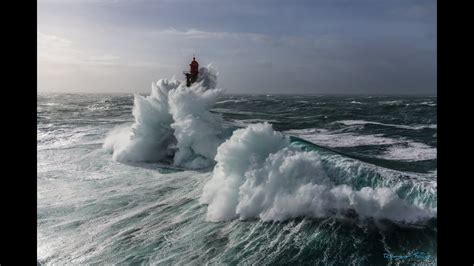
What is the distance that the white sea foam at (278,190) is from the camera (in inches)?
273

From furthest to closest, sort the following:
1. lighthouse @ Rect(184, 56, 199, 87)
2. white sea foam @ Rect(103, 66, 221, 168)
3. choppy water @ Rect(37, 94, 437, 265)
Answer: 1. lighthouse @ Rect(184, 56, 199, 87)
2. white sea foam @ Rect(103, 66, 221, 168)
3. choppy water @ Rect(37, 94, 437, 265)

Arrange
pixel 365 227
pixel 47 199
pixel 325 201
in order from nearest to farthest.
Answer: pixel 365 227 < pixel 325 201 < pixel 47 199

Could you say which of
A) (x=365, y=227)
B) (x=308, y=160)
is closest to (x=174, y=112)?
(x=308, y=160)

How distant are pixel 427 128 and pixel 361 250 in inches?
619

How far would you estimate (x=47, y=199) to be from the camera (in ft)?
31.0

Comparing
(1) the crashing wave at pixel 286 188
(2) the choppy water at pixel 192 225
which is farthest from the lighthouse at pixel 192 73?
(1) the crashing wave at pixel 286 188

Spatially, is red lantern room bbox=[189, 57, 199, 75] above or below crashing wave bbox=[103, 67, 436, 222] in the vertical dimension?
above

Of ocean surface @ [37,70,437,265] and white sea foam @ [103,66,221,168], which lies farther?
white sea foam @ [103,66,221,168]

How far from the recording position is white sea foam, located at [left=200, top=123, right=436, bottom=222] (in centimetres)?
694

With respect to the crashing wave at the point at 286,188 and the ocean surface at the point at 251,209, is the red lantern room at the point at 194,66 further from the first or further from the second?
the crashing wave at the point at 286,188

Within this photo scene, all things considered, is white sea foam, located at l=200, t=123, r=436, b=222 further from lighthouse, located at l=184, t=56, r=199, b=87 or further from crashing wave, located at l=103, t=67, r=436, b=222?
lighthouse, located at l=184, t=56, r=199, b=87

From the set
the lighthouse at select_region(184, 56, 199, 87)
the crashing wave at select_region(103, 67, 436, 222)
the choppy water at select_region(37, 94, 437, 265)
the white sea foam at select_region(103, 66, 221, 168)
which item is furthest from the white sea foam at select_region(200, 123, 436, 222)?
the lighthouse at select_region(184, 56, 199, 87)

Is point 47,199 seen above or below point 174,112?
below
